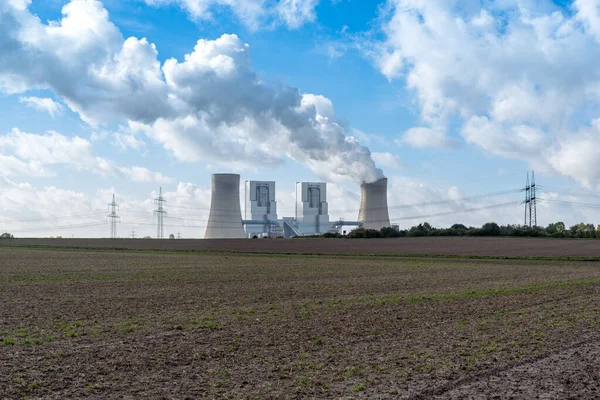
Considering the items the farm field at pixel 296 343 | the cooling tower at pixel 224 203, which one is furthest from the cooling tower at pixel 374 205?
the farm field at pixel 296 343

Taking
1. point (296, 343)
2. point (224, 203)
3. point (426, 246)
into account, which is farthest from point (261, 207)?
point (296, 343)

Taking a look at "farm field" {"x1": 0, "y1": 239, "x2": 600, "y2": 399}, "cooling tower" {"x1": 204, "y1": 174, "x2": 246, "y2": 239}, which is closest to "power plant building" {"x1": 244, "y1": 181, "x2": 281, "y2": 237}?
"cooling tower" {"x1": 204, "y1": 174, "x2": 246, "y2": 239}

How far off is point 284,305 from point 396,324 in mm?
3906

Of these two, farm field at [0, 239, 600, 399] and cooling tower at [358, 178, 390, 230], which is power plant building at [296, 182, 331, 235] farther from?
farm field at [0, 239, 600, 399]

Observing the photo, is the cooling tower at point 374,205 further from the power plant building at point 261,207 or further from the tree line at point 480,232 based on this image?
the power plant building at point 261,207

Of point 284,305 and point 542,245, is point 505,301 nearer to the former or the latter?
point 284,305

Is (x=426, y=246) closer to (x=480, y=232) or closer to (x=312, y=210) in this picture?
(x=480, y=232)

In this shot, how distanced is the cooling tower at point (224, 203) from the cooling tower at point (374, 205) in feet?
47.0

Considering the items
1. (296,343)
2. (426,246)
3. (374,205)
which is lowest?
(296,343)

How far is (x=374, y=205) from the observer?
73.6m

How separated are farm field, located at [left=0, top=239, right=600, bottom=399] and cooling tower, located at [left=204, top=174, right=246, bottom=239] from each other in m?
48.9

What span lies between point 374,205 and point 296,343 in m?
63.4

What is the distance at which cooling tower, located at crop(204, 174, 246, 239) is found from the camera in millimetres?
69188

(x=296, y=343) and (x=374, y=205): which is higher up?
(x=374, y=205)
